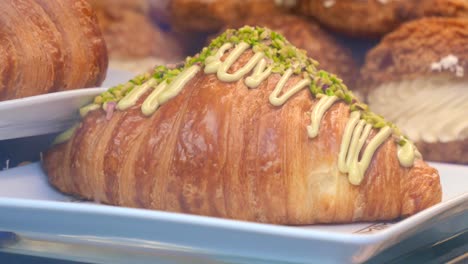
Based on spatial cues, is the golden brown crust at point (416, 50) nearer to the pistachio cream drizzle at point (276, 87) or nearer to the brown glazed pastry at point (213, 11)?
the brown glazed pastry at point (213, 11)

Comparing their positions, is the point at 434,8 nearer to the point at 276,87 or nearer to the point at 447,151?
the point at 447,151

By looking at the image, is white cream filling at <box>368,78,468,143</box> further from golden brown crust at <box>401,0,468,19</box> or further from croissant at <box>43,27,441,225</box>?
croissant at <box>43,27,441,225</box>

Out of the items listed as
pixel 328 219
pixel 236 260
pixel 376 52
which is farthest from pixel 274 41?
pixel 376 52

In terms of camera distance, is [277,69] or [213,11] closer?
[277,69]

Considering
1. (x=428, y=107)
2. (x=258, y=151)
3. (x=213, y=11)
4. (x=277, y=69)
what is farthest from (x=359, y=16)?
(x=258, y=151)

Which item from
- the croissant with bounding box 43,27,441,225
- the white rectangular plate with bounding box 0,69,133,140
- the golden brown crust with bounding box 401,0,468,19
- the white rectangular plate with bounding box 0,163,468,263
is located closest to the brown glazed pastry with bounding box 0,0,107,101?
the white rectangular plate with bounding box 0,69,133,140
